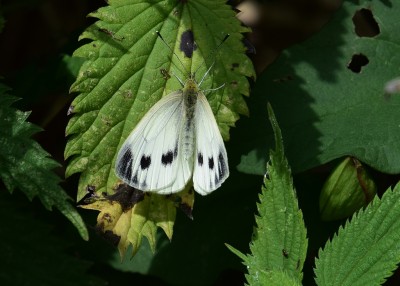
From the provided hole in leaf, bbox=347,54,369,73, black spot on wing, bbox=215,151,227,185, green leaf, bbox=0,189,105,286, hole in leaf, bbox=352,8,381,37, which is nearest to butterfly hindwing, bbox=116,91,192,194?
black spot on wing, bbox=215,151,227,185

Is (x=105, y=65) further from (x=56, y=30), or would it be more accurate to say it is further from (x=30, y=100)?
(x=56, y=30)

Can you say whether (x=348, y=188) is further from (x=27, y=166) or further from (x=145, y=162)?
(x=27, y=166)

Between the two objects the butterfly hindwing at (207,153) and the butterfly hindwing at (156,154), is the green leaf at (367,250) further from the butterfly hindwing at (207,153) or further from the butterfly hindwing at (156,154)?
the butterfly hindwing at (156,154)

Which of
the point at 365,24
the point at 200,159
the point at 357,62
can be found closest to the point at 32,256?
the point at 200,159

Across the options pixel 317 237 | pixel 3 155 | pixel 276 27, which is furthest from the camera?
pixel 276 27

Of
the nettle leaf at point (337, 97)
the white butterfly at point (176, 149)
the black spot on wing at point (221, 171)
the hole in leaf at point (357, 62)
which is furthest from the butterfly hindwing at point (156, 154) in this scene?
the hole in leaf at point (357, 62)

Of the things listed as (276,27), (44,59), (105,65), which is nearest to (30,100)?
(44,59)

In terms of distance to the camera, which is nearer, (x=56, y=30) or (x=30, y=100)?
(x=30, y=100)
